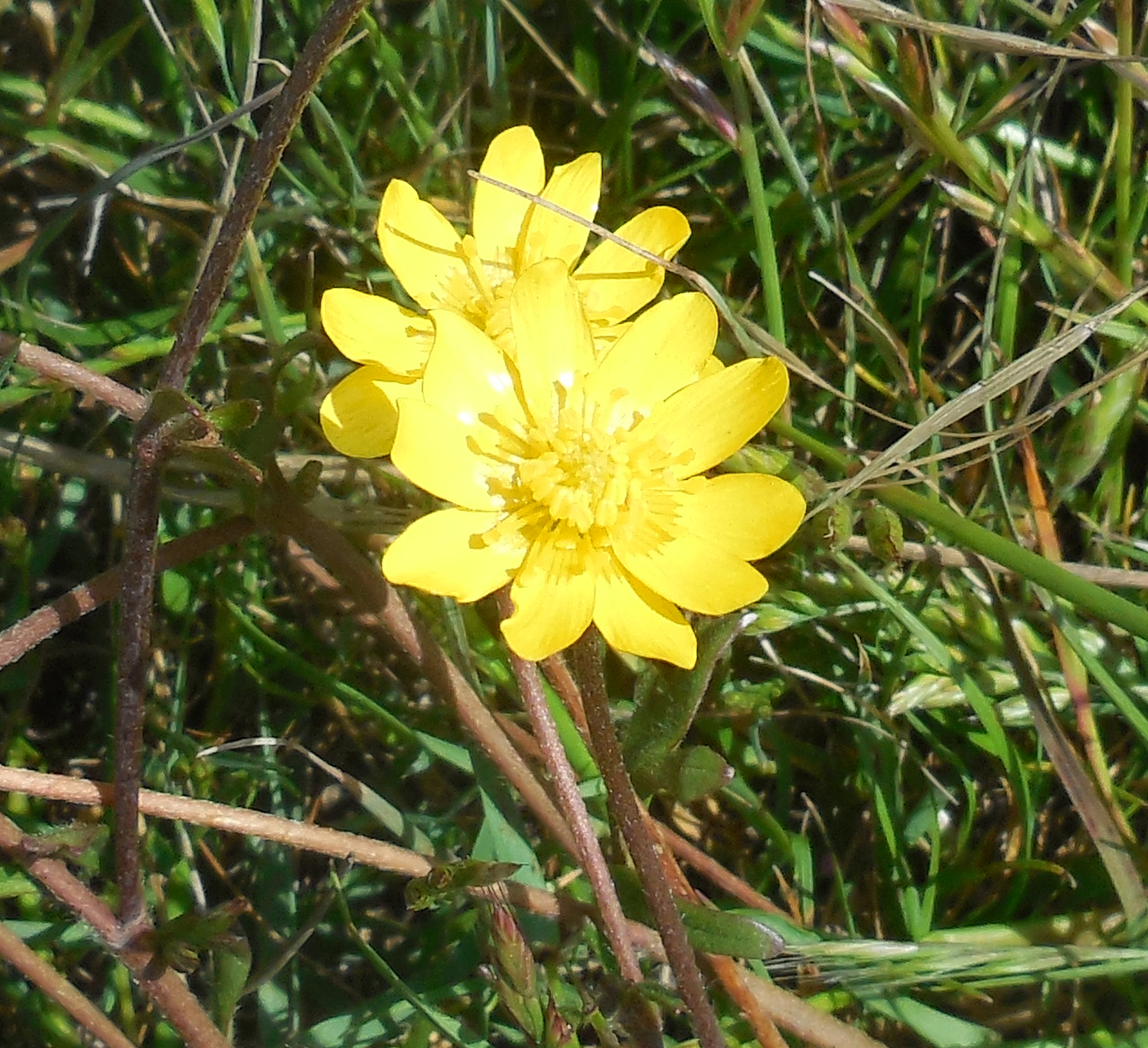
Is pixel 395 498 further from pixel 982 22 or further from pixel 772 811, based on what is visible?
pixel 982 22

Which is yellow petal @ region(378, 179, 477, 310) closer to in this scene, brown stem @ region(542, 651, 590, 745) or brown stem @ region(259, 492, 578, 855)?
brown stem @ region(259, 492, 578, 855)

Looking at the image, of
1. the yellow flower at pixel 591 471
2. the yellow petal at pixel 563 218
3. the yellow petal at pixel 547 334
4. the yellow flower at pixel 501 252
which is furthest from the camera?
the yellow petal at pixel 563 218

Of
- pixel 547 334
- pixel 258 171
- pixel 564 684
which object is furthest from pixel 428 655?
pixel 258 171

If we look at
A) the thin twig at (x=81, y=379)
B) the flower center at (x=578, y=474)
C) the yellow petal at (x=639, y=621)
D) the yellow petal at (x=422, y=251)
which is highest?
the yellow petal at (x=422, y=251)

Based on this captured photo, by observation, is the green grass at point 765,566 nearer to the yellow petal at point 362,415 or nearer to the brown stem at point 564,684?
the brown stem at point 564,684

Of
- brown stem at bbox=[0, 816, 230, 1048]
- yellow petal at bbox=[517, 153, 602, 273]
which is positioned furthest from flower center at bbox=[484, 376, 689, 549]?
brown stem at bbox=[0, 816, 230, 1048]

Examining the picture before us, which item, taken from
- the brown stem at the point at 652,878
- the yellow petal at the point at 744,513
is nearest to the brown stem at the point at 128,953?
the brown stem at the point at 652,878
